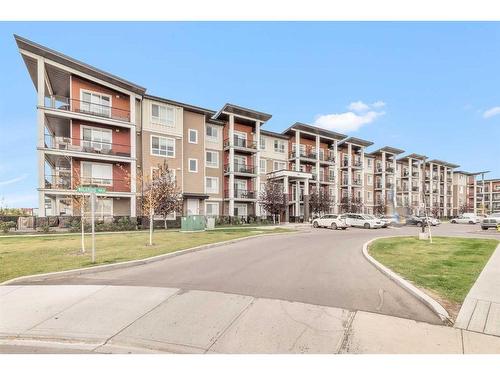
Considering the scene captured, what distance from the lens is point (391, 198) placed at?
189 feet

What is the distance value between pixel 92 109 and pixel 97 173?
5.98 metres

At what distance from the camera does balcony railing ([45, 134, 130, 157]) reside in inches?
994

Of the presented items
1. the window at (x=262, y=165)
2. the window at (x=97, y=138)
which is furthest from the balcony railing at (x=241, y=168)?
the window at (x=97, y=138)

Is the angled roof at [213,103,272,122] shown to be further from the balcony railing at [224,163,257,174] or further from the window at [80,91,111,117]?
the window at [80,91,111,117]

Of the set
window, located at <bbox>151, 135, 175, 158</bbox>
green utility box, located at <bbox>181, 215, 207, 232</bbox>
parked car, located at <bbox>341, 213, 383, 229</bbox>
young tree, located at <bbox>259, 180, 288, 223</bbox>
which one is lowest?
parked car, located at <bbox>341, 213, 383, 229</bbox>

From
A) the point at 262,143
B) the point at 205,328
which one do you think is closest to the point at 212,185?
the point at 262,143

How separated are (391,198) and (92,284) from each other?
2352 inches

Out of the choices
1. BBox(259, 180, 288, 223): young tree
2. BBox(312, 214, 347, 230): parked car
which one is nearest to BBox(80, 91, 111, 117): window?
BBox(259, 180, 288, 223): young tree

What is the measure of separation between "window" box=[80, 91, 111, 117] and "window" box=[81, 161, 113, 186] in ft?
15.6

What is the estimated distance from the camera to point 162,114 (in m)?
30.9

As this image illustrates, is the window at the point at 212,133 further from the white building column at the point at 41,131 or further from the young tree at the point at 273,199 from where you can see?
the white building column at the point at 41,131
